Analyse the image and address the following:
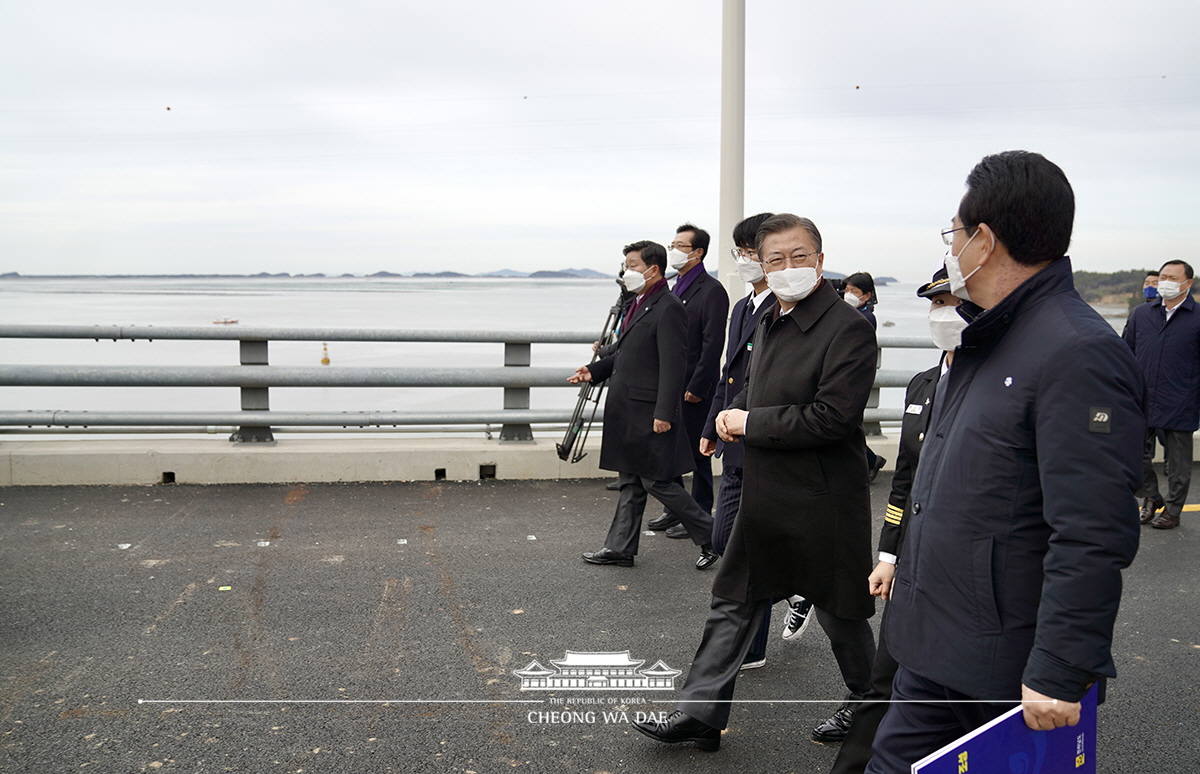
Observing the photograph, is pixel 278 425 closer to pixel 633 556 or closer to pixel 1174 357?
pixel 633 556

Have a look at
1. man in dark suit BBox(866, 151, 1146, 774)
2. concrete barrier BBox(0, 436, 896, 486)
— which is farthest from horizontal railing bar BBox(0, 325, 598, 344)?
man in dark suit BBox(866, 151, 1146, 774)

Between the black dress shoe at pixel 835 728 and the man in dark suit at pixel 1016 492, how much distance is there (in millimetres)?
1326

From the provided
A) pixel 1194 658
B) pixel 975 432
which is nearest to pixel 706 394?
pixel 1194 658

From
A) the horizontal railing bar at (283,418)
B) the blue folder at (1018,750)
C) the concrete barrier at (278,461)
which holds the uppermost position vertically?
the blue folder at (1018,750)

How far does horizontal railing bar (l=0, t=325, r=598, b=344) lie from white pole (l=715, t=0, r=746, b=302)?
1792 mm

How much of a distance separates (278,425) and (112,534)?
5.93ft

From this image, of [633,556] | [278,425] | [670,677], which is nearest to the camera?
[670,677]

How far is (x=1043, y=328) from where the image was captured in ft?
6.72

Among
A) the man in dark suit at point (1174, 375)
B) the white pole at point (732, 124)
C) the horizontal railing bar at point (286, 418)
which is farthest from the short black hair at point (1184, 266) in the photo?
the horizontal railing bar at point (286, 418)

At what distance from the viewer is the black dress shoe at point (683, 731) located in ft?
11.5

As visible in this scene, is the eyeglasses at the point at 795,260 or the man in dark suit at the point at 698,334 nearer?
the eyeglasses at the point at 795,260

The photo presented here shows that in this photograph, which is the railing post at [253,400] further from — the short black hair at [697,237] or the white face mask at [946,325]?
the white face mask at [946,325]

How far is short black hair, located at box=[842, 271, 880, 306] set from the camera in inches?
283

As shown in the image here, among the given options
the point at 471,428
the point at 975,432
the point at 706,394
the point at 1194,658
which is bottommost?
the point at 1194,658
